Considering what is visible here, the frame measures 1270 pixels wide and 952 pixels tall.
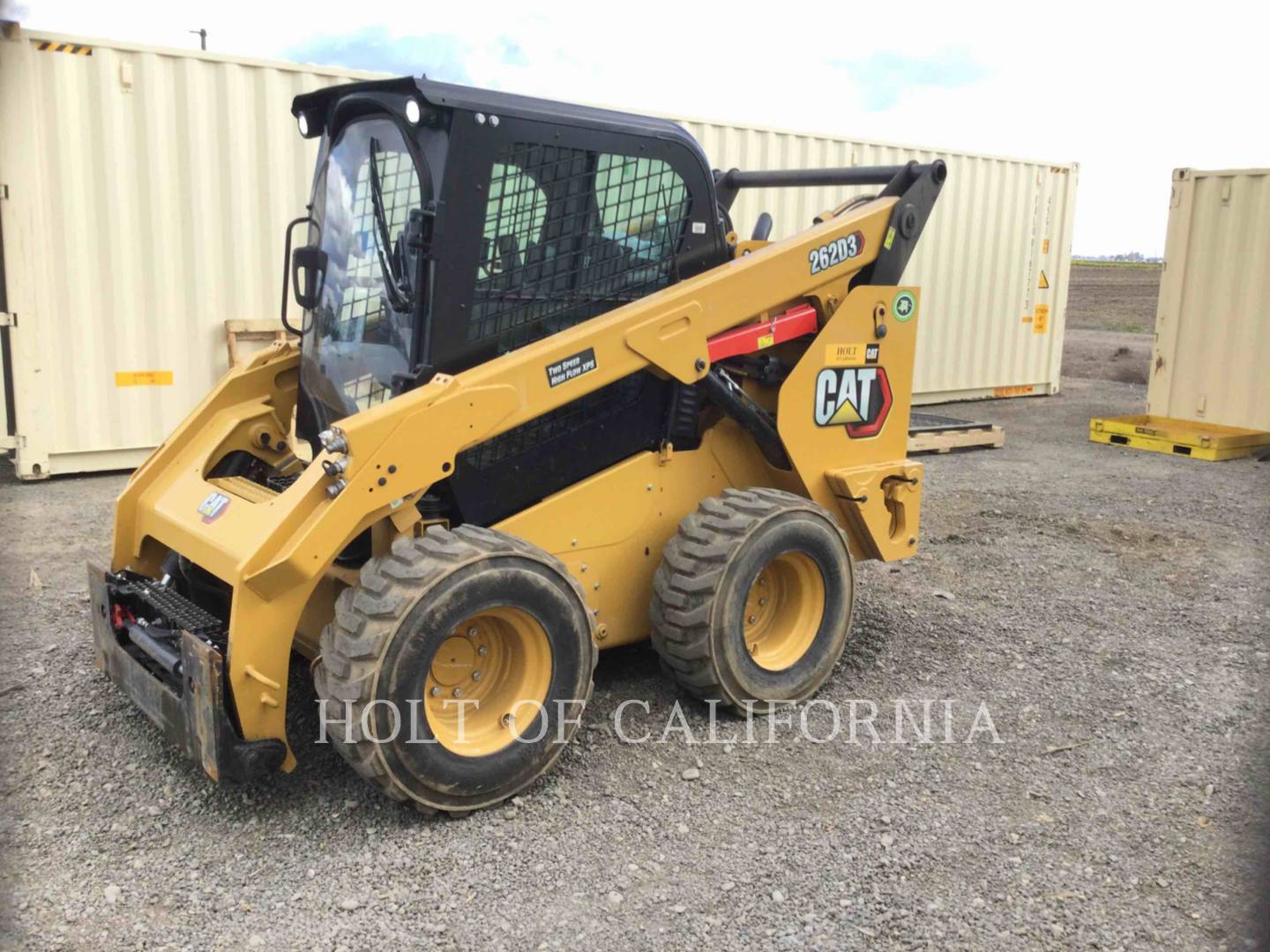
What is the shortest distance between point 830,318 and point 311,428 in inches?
81.9

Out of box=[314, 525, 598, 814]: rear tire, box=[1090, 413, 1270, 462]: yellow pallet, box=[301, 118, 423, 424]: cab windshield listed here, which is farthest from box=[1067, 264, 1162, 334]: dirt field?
box=[314, 525, 598, 814]: rear tire

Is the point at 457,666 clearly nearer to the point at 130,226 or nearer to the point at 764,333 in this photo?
the point at 764,333

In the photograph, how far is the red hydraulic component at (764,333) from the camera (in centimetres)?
404

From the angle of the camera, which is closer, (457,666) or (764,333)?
(457,666)

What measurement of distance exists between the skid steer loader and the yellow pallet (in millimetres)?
6139

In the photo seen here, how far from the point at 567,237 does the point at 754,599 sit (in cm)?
159

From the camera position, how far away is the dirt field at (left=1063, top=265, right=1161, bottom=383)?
1728 cm

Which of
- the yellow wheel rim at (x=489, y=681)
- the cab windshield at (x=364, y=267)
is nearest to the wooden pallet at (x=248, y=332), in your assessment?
the cab windshield at (x=364, y=267)

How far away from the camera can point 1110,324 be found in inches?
1028

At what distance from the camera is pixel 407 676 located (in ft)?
10.2

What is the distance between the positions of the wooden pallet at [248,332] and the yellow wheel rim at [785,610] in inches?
194

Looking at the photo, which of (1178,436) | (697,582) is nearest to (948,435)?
(1178,436)

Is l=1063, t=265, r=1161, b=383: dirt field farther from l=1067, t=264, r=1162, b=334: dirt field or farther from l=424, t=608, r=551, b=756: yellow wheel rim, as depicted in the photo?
l=424, t=608, r=551, b=756: yellow wheel rim

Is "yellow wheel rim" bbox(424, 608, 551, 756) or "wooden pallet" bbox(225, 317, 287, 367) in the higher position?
→ "wooden pallet" bbox(225, 317, 287, 367)
